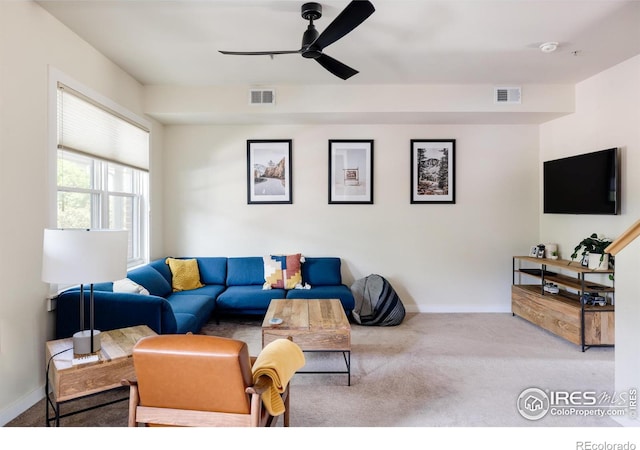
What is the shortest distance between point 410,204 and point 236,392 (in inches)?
138

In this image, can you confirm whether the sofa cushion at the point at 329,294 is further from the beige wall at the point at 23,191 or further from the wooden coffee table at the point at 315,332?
the beige wall at the point at 23,191

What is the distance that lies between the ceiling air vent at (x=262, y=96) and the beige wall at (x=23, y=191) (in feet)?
5.71

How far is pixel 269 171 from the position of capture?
431 centimetres

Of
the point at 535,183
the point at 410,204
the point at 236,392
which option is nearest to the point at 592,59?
the point at 535,183

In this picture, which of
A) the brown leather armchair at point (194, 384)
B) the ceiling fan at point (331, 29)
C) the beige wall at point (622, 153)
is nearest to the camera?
the brown leather armchair at point (194, 384)

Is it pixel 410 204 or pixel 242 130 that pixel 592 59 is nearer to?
pixel 410 204

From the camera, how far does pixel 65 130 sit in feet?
8.34

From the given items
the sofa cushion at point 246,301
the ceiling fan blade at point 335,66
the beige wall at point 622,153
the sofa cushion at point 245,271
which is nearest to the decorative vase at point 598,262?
the beige wall at point 622,153

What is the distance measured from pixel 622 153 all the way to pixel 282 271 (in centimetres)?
374

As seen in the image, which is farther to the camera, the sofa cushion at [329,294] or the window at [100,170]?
the sofa cushion at [329,294]

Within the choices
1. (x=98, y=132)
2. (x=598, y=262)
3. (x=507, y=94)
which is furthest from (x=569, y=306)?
(x=98, y=132)

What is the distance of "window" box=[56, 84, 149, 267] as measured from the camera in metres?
2.58

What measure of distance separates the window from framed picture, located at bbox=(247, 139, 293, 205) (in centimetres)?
125

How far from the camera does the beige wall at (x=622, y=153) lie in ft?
6.44
